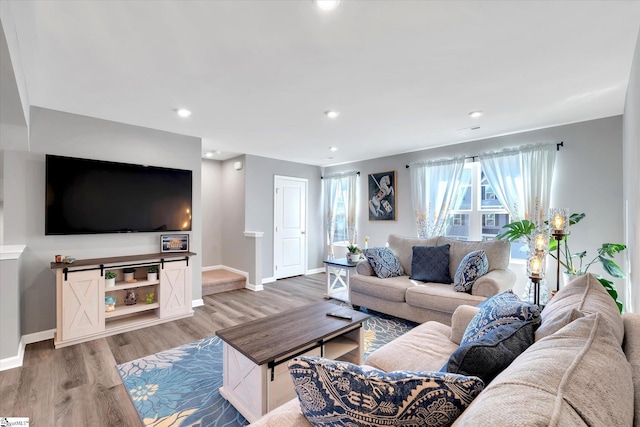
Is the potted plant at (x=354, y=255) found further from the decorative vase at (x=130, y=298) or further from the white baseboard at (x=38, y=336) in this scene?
the white baseboard at (x=38, y=336)

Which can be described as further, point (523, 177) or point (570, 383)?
point (523, 177)

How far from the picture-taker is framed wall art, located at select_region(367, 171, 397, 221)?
17.4ft

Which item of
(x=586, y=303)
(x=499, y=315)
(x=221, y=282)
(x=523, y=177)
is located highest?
(x=523, y=177)

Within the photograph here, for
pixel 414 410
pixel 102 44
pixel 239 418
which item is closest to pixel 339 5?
pixel 102 44

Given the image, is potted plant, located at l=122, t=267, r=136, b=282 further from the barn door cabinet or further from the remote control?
the remote control

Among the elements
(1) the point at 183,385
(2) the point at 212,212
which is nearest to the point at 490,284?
(1) the point at 183,385

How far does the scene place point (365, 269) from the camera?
390 cm

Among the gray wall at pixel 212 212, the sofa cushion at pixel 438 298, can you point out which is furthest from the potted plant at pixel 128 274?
the sofa cushion at pixel 438 298

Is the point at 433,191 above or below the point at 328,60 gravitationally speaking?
below

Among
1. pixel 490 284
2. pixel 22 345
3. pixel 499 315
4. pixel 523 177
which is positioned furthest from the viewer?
pixel 523 177

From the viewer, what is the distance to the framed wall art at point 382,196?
530 centimetres

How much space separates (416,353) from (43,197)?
12.7 ft

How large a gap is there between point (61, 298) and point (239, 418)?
2.33 m

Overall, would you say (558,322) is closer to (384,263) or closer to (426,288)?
(426,288)
